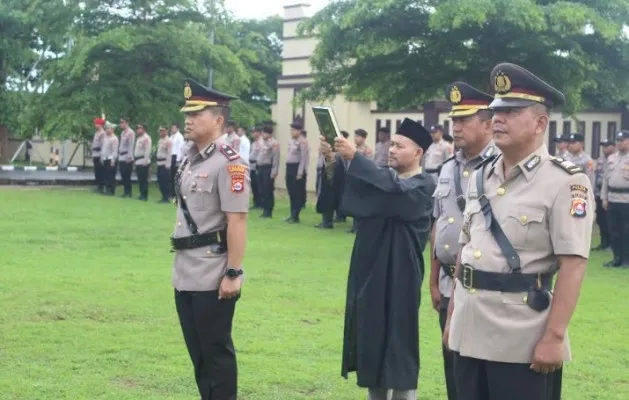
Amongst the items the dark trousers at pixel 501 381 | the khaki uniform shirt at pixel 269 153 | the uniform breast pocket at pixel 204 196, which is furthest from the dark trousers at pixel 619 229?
the dark trousers at pixel 501 381

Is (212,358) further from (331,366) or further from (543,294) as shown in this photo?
(543,294)

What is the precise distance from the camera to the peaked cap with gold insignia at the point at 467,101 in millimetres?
5742

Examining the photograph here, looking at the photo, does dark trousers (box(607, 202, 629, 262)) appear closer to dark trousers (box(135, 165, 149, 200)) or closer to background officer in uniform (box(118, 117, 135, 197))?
dark trousers (box(135, 165, 149, 200))

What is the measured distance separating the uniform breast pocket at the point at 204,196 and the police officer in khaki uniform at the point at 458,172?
1.26 meters

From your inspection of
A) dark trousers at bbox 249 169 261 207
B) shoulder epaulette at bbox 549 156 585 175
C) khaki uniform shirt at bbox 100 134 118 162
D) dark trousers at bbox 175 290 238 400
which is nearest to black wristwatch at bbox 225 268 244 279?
dark trousers at bbox 175 290 238 400

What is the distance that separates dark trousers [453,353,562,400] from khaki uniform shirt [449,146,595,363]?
52 millimetres

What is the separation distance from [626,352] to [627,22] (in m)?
10.9

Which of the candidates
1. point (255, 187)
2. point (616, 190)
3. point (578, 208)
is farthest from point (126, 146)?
point (578, 208)

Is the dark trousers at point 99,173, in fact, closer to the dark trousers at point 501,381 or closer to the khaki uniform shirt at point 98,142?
the khaki uniform shirt at point 98,142

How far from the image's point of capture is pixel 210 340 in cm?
583

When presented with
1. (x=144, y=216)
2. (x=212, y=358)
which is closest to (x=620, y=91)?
(x=144, y=216)

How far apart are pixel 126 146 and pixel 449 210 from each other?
20.8 m

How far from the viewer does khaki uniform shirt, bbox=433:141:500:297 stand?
225 inches

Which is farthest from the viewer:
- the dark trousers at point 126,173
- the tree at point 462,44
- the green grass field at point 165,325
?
the dark trousers at point 126,173
